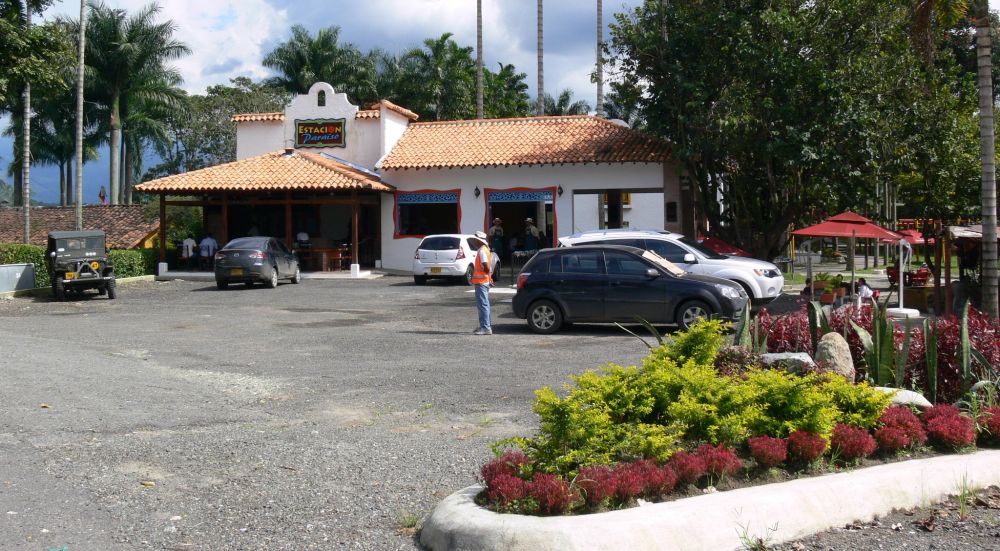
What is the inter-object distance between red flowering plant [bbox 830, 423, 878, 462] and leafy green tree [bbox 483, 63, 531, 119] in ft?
147

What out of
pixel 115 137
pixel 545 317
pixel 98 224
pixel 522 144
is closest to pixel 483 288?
pixel 545 317

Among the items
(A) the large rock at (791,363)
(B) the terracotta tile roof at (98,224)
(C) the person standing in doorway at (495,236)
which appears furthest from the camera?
(B) the terracotta tile roof at (98,224)

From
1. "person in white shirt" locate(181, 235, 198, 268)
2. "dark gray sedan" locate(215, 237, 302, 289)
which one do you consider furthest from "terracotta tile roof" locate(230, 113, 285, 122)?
"dark gray sedan" locate(215, 237, 302, 289)

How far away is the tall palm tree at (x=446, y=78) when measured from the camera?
156 ft

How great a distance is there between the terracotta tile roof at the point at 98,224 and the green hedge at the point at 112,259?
9510mm

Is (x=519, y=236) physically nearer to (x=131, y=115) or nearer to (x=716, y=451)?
(x=131, y=115)

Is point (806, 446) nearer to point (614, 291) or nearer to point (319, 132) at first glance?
point (614, 291)

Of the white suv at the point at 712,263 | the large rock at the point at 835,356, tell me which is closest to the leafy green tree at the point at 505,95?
the white suv at the point at 712,263

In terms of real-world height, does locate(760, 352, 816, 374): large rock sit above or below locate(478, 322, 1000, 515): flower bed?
above

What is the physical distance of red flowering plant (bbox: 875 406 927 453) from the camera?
6.41m

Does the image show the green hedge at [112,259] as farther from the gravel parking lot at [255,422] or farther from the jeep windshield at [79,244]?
the gravel parking lot at [255,422]

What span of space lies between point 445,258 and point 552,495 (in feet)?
69.4

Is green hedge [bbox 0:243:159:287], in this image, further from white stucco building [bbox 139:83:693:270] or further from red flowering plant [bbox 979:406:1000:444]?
red flowering plant [bbox 979:406:1000:444]

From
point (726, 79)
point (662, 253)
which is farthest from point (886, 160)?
point (662, 253)
